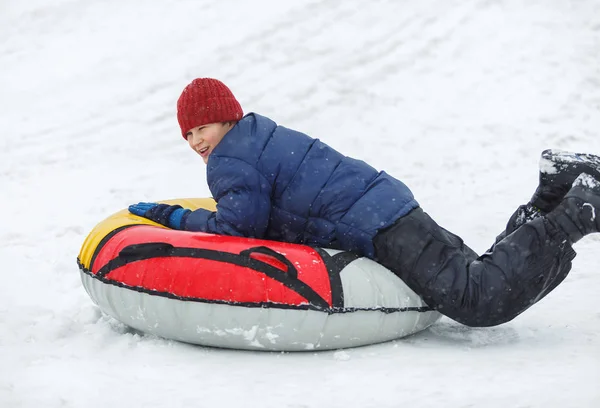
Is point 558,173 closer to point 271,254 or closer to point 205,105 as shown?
point 271,254

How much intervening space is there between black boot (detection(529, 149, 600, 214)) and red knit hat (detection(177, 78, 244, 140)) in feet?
5.10

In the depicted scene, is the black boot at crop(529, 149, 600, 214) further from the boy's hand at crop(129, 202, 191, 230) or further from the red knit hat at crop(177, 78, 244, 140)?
the boy's hand at crop(129, 202, 191, 230)

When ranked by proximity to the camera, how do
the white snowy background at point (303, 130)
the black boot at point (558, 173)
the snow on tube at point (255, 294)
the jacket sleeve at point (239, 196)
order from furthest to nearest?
the jacket sleeve at point (239, 196), the black boot at point (558, 173), the snow on tube at point (255, 294), the white snowy background at point (303, 130)

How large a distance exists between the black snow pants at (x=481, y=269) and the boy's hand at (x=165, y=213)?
3.65ft

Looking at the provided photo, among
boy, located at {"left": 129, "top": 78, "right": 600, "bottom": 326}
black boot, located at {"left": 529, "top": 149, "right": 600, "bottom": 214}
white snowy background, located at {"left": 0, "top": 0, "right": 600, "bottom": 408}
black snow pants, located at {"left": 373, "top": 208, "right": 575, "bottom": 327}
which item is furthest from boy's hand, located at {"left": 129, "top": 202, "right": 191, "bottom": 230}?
black boot, located at {"left": 529, "top": 149, "right": 600, "bottom": 214}

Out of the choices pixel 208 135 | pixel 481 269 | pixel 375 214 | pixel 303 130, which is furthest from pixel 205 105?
pixel 303 130

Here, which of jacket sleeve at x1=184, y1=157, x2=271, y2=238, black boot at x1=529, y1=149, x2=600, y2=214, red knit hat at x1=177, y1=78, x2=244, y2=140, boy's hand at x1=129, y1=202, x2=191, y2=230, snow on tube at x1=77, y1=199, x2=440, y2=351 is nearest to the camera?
snow on tube at x1=77, y1=199, x2=440, y2=351

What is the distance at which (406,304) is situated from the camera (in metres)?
3.55

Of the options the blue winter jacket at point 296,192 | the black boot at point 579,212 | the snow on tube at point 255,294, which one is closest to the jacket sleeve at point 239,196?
the blue winter jacket at point 296,192

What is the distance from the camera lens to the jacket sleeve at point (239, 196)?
3672 millimetres

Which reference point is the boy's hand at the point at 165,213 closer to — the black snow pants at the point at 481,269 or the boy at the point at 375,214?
the boy at the point at 375,214

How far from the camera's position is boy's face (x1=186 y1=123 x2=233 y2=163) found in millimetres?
3916

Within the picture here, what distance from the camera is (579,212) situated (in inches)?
133

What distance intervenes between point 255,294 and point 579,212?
1.48 metres
